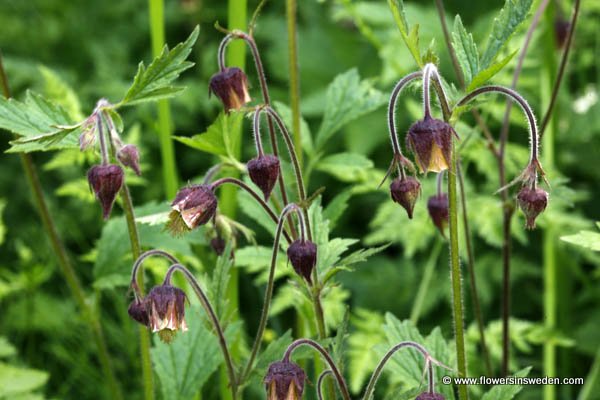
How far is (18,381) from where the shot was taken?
8.80ft

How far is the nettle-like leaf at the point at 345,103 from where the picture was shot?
2.55 metres

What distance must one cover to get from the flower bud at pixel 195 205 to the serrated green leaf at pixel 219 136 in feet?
0.66

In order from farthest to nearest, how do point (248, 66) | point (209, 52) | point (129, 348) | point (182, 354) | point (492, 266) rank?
point (248, 66)
point (209, 52)
point (492, 266)
point (129, 348)
point (182, 354)

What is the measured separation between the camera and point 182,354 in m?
2.26

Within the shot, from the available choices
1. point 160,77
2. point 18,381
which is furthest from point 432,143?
point 18,381

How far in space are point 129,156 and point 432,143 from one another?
629 mm

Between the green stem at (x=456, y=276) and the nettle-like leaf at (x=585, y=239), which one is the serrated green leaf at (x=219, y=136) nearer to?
the green stem at (x=456, y=276)

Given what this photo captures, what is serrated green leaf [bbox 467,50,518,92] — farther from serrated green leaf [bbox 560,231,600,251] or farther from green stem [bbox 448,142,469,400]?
serrated green leaf [bbox 560,231,600,251]

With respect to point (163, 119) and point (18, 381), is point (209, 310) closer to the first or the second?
point (163, 119)

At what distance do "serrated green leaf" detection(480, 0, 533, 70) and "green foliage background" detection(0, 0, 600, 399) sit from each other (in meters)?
0.03

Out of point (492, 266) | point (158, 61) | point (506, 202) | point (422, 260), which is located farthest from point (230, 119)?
point (422, 260)

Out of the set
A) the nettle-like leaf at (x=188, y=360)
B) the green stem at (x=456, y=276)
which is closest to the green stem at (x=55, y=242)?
the nettle-like leaf at (x=188, y=360)

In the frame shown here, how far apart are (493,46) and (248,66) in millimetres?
3423

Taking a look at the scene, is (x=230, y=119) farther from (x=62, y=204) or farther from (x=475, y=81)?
(x=62, y=204)
